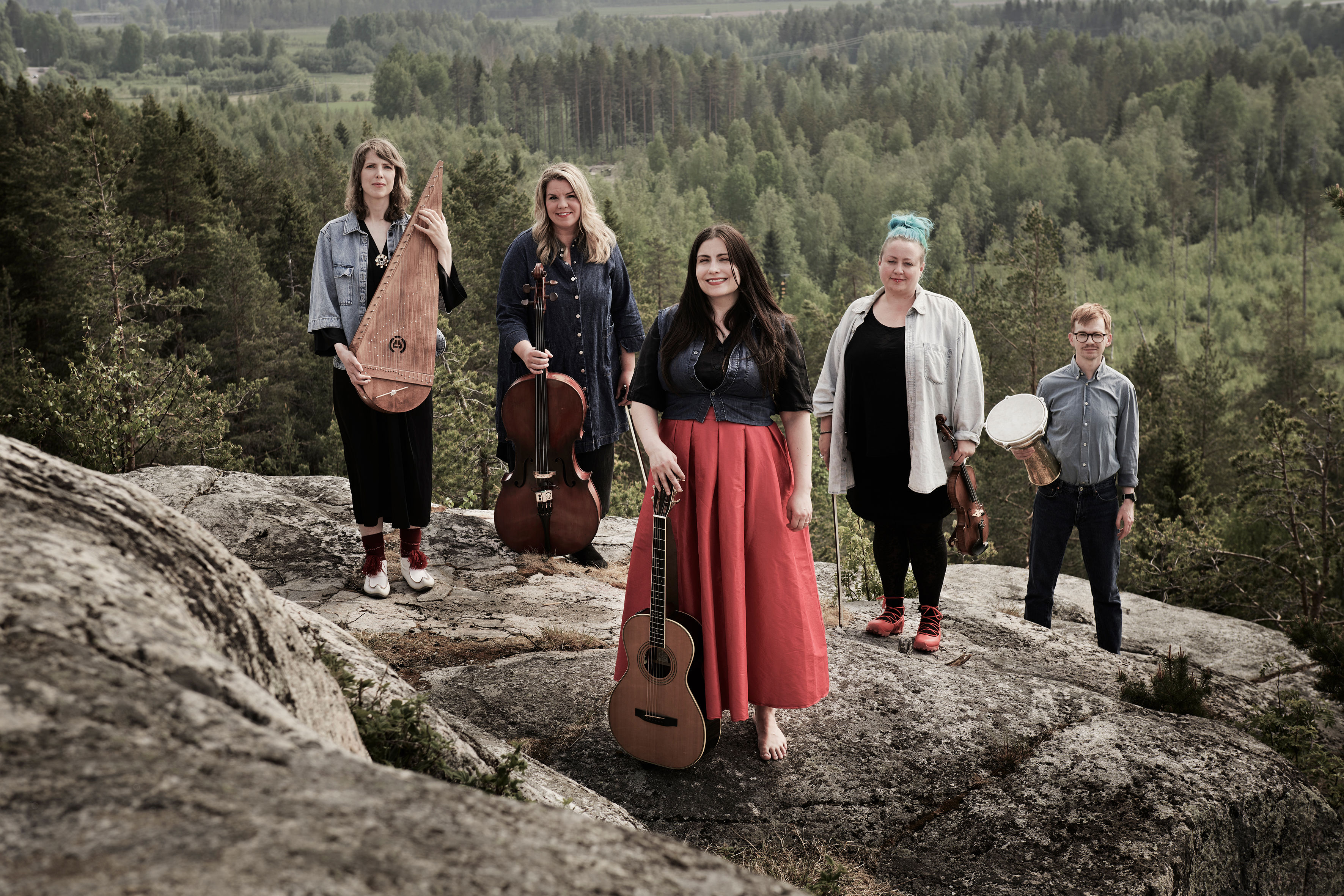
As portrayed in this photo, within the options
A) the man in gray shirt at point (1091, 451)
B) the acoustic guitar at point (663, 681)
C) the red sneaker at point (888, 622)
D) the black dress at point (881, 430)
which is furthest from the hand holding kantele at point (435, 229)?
the man in gray shirt at point (1091, 451)

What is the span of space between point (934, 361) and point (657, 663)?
1898 mm

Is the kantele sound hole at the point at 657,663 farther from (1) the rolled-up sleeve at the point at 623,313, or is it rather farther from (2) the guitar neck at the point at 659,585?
(1) the rolled-up sleeve at the point at 623,313

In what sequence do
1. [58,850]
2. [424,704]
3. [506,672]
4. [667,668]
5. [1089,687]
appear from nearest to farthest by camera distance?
1. [58,850]
2. [424,704]
3. [667,668]
4. [506,672]
5. [1089,687]

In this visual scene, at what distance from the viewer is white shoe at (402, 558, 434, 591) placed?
17.6 ft

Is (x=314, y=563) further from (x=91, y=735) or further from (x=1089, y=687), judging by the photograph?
(x=91, y=735)

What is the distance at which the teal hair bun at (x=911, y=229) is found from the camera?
4.30 metres

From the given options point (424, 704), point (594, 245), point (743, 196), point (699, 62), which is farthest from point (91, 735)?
point (699, 62)

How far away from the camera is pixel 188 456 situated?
1382 centimetres

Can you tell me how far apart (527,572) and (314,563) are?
122 centimetres

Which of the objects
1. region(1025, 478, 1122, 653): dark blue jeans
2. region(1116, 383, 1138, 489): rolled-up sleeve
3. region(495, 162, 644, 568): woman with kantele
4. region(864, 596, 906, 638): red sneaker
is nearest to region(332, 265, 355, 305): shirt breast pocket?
region(495, 162, 644, 568): woman with kantele

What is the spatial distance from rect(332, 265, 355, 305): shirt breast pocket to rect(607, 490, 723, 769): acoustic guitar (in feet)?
7.05

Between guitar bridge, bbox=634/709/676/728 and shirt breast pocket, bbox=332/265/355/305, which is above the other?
shirt breast pocket, bbox=332/265/355/305

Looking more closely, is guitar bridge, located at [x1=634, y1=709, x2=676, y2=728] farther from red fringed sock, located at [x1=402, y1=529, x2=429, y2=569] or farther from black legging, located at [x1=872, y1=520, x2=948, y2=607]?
red fringed sock, located at [x1=402, y1=529, x2=429, y2=569]

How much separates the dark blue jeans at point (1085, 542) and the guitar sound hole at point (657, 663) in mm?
2551
